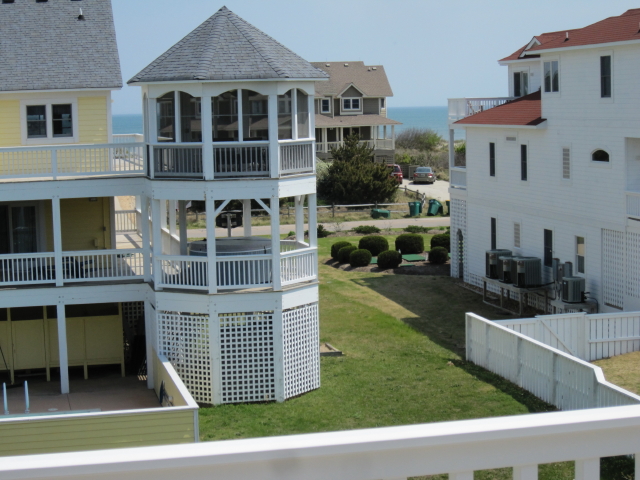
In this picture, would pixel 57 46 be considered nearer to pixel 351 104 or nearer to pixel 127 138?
pixel 127 138

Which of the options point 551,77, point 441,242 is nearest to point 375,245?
point 441,242

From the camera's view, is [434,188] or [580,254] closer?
[580,254]

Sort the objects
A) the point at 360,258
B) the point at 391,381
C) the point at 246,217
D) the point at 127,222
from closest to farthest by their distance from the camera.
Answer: the point at 391,381, the point at 246,217, the point at 127,222, the point at 360,258

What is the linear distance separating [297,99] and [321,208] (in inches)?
1404

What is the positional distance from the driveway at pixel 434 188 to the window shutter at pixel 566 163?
117 ft

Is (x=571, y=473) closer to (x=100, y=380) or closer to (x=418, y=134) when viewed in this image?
(x=100, y=380)

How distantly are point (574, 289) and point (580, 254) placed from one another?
1.49 meters

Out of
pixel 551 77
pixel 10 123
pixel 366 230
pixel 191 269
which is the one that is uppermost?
pixel 551 77

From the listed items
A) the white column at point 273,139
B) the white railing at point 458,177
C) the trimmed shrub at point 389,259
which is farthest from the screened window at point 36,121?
the white railing at point 458,177

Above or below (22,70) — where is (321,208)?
below

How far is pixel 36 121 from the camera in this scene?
23750mm

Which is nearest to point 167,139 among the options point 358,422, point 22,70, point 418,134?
point 22,70

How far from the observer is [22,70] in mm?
23547

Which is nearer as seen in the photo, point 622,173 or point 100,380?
point 100,380
